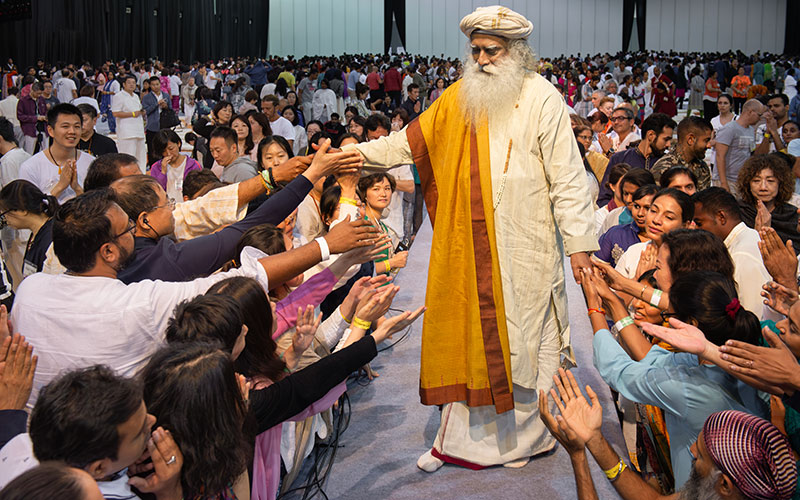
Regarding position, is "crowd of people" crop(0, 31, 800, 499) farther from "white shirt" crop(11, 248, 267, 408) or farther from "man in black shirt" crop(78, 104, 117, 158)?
"man in black shirt" crop(78, 104, 117, 158)

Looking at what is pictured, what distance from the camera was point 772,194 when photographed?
3939mm

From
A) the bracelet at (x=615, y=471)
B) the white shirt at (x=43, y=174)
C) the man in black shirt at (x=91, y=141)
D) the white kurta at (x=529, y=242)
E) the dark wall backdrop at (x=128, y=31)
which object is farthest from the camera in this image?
the dark wall backdrop at (x=128, y=31)

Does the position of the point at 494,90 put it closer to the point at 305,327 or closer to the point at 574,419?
the point at 305,327

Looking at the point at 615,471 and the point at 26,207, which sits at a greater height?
the point at 26,207

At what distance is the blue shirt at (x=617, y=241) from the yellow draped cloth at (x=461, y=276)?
Answer: 1.17m

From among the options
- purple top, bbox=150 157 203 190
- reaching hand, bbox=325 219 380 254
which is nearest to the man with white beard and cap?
reaching hand, bbox=325 219 380 254

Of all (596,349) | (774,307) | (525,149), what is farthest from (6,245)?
(774,307)

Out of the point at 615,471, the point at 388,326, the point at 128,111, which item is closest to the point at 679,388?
the point at 615,471

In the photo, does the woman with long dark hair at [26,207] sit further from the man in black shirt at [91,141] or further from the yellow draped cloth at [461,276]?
the man in black shirt at [91,141]

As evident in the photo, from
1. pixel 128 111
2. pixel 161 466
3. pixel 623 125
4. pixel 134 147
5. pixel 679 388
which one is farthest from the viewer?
pixel 134 147

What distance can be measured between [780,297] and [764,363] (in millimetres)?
748

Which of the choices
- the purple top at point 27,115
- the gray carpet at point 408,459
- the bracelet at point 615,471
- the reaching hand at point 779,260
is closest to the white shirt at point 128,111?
the purple top at point 27,115

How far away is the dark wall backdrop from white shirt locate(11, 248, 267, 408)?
55.3 ft

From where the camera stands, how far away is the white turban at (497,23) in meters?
2.79
